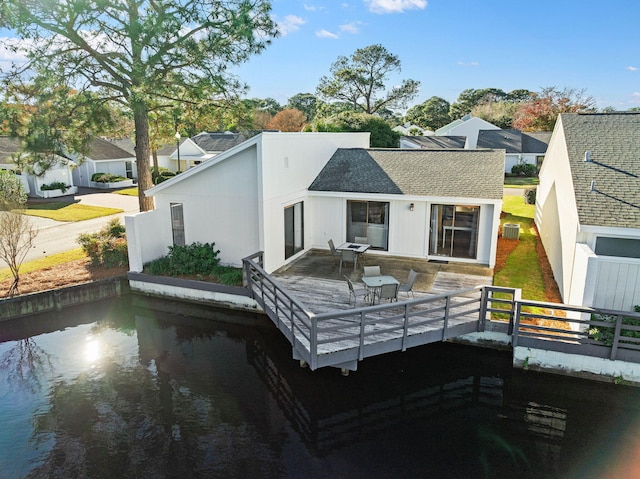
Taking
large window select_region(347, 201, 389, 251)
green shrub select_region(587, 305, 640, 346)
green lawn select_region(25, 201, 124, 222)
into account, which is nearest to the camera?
green shrub select_region(587, 305, 640, 346)

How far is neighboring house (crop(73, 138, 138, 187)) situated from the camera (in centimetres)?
3712

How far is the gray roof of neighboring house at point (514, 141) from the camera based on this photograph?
4338 centimetres

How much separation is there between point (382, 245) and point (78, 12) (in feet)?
45.5

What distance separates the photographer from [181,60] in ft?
56.9

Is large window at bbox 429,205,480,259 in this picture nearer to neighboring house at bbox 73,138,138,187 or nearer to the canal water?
the canal water

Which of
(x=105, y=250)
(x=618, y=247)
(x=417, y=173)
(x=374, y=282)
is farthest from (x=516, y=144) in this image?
(x=105, y=250)

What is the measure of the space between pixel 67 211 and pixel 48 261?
11.4 metres

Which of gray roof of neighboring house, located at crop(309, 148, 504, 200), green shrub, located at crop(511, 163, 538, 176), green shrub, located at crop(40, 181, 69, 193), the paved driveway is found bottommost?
the paved driveway

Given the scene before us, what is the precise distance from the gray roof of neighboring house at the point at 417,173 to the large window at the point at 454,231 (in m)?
0.71

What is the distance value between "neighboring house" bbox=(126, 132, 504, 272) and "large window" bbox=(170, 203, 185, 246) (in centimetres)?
4

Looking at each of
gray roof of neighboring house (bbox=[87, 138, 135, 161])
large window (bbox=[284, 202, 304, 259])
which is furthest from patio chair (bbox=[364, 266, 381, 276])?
gray roof of neighboring house (bbox=[87, 138, 135, 161])

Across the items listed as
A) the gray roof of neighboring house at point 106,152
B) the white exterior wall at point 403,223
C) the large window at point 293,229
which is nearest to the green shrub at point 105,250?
the large window at point 293,229

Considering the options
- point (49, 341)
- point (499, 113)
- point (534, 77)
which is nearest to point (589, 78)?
point (534, 77)

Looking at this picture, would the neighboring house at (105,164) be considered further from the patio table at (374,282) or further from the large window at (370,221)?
the patio table at (374,282)
